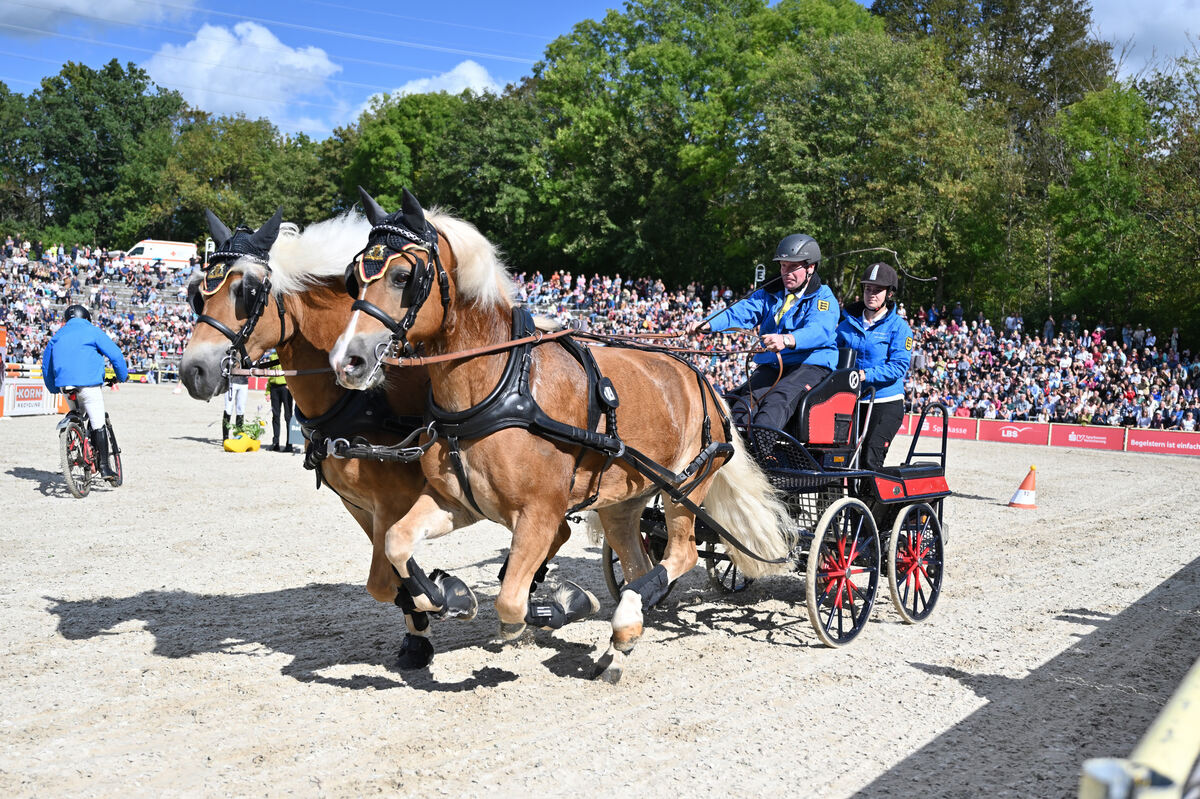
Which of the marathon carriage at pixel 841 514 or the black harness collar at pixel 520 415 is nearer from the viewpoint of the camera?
the black harness collar at pixel 520 415

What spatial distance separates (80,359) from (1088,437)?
72.7ft

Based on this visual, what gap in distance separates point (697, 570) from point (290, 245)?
4.85m

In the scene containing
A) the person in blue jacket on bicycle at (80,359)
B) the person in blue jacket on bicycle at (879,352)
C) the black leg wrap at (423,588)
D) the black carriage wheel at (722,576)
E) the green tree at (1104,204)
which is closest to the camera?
the black leg wrap at (423,588)

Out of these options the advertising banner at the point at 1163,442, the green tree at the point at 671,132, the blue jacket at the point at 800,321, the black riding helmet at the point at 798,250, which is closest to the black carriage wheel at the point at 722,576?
the blue jacket at the point at 800,321

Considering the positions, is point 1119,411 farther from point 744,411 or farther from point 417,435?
point 417,435

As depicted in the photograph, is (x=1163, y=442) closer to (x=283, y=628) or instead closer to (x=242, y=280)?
(x=283, y=628)

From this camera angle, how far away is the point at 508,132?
4838 centimetres

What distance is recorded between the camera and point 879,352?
679 centimetres

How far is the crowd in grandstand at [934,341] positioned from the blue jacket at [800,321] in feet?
28.7

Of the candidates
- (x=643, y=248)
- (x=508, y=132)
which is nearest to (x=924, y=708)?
(x=643, y=248)

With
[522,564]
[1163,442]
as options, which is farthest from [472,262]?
[1163,442]

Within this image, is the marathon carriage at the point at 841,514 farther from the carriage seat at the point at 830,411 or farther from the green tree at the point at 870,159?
the green tree at the point at 870,159

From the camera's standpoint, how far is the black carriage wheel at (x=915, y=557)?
6398mm

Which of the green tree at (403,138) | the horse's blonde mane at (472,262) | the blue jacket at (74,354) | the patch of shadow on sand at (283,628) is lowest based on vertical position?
the patch of shadow on sand at (283,628)
